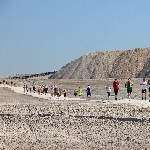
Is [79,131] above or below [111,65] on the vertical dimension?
below

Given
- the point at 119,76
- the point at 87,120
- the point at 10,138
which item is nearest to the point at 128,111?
the point at 87,120

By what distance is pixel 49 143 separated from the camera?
10.9 meters

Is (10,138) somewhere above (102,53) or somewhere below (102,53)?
below

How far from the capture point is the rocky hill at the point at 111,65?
13225 cm

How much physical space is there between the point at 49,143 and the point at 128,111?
6.98 m

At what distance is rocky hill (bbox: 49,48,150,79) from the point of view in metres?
132

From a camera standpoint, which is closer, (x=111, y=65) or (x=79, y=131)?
(x=79, y=131)

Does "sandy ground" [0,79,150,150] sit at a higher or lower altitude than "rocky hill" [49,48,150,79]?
lower

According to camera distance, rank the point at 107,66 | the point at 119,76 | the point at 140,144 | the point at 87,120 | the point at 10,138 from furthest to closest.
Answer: the point at 107,66 → the point at 119,76 → the point at 87,120 → the point at 10,138 → the point at 140,144

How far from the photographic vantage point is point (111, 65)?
139 meters

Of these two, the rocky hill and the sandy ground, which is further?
the rocky hill

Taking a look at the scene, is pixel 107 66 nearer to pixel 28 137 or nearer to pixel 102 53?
pixel 102 53

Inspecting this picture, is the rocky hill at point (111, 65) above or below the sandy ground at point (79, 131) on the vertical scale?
above

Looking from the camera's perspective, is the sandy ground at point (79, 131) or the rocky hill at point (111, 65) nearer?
the sandy ground at point (79, 131)
